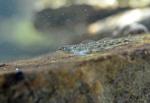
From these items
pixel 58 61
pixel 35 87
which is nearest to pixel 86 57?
pixel 58 61

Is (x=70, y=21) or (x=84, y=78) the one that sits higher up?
(x=70, y=21)

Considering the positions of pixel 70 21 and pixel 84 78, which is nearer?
pixel 84 78

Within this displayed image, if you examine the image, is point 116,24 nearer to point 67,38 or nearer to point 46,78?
point 67,38

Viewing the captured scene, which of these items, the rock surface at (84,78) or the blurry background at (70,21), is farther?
the blurry background at (70,21)

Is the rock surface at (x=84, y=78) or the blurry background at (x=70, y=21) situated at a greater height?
the blurry background at (x=70, y=21)
